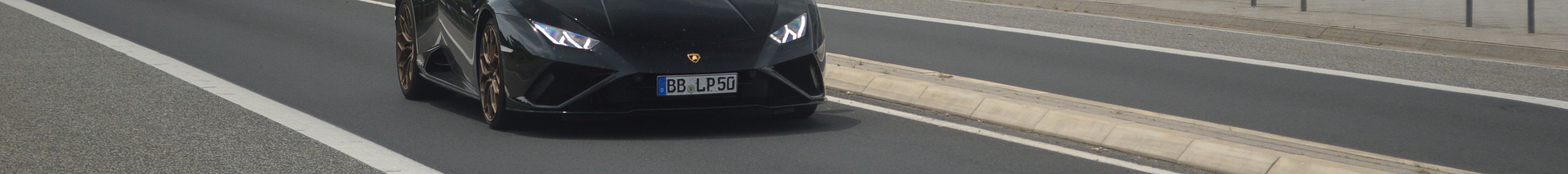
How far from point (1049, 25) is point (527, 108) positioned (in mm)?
8624

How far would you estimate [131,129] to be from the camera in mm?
7461

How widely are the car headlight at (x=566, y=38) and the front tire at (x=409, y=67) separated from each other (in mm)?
1642

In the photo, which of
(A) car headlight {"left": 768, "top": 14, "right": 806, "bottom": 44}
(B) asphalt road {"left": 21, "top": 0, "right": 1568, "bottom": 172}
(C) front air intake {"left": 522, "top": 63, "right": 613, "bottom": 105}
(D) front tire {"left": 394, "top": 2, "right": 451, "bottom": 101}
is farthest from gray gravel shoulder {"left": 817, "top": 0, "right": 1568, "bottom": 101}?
(D) front tire {"left": 394, "top": 2, "right": 451, "bottom": 101}

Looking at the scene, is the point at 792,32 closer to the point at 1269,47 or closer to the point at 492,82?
the point at 492,82

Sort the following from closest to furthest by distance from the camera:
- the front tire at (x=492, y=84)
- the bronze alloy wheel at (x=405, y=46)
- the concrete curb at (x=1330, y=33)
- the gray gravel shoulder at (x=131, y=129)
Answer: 1. the gray gravel shoulder at (x=131, y=129)
2. the front tire at (x=492, y=84)
3. the bronze alloy wheel at (x=405, y=46)
4. the concrete curb at (x=1330, y=33)

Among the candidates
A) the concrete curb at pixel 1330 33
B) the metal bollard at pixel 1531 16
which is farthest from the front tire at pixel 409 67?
the metal bollard at pixel 1531 16

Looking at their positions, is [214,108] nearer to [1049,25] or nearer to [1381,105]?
[1381,105]

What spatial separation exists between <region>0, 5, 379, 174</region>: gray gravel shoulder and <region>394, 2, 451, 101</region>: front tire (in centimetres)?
94

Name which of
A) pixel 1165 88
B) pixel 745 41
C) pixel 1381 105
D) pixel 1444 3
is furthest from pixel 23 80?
pixel 1444 3

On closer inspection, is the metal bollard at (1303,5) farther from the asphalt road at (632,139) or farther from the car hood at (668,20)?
the car hood at (668,20)

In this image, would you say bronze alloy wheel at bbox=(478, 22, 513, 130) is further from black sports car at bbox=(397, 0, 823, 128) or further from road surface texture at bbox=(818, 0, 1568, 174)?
road surface texture at bbox=(818, 0, 1568, 174)

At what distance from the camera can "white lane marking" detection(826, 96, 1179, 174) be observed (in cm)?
665

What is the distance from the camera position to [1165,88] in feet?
33.7

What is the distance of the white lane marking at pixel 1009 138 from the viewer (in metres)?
6.65
